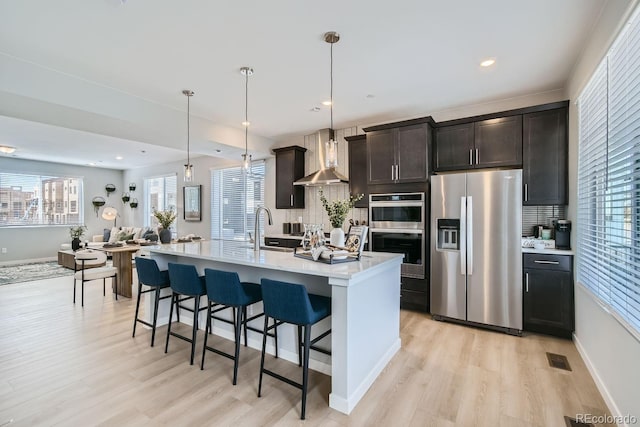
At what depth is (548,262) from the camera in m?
3.21

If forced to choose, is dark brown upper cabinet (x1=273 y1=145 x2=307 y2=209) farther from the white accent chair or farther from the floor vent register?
the floor vent register

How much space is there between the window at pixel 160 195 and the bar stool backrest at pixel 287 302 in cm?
721

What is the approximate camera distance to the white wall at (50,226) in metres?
7.84

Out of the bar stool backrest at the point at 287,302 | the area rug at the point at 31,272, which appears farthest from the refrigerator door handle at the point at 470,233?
the area rug at the point at 31,272

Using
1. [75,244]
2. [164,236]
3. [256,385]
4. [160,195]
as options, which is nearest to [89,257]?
[164,236]

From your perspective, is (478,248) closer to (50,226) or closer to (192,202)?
(192,202)

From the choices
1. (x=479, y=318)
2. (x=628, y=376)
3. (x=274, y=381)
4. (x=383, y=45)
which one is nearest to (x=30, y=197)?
(x=274, y=381)

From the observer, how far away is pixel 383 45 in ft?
8.64

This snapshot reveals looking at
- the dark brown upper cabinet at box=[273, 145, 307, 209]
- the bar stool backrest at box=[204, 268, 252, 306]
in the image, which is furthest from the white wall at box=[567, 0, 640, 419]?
the dark brown upper cabinet at box=[273, 145, 307, 209]

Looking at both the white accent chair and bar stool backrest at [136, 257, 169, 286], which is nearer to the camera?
bar stool backrest at [136, 257, 169, 286]

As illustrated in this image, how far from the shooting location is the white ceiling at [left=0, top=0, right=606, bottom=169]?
2.20m

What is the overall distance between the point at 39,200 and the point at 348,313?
10.3 m

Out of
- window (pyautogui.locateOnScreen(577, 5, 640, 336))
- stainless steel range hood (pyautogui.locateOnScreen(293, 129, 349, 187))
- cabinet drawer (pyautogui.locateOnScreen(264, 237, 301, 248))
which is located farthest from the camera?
cabinet drawer (pyautogui.locateOnScreen(264, 237, 301, 248))

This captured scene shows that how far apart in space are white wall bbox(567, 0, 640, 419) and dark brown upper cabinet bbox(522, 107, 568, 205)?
7.0 inches
